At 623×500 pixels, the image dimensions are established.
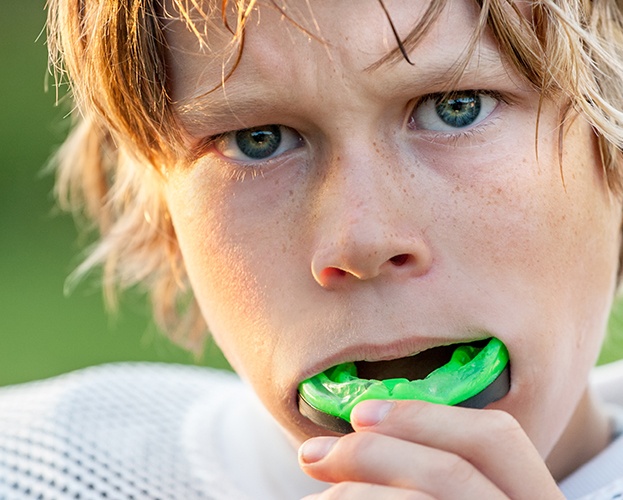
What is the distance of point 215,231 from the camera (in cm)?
112

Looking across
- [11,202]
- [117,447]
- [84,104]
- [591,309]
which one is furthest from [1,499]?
[11,202]

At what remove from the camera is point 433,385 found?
3.20 ft

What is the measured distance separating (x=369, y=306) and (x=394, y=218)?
0.30 ft

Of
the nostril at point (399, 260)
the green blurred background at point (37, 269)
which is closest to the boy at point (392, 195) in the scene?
the nostril at point (399, 260)

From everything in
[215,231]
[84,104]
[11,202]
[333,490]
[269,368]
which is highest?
[11,202]

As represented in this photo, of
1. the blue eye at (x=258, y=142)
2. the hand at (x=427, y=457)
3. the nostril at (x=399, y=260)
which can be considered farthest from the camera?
the blue eye at (x=258, y=142)

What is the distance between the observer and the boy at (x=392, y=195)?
0.95m

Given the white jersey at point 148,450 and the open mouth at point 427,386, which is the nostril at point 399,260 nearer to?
the open mouth at point 427,386

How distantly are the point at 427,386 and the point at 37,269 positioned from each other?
3.73 metres

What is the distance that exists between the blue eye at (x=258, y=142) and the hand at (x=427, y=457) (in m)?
0.33

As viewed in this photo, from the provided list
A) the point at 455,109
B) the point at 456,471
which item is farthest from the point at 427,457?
the point at 455,109

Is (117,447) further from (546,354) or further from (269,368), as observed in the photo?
(546,354)

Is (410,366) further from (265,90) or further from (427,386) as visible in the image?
(265,90)

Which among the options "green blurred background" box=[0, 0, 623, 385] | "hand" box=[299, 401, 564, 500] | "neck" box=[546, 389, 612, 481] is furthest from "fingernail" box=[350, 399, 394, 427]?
"green blurred background" box=[0, 0, 623, 385]
